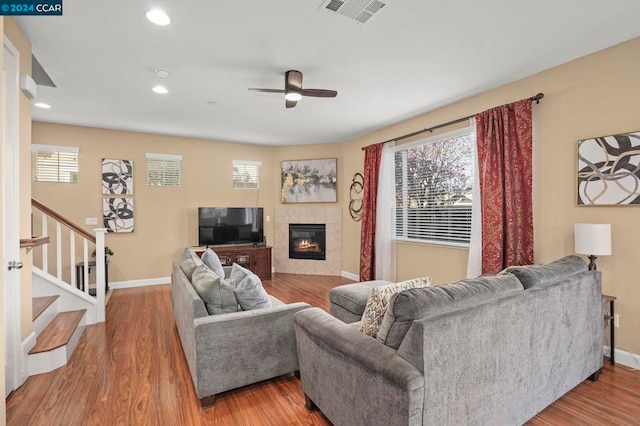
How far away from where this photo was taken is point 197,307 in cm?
225

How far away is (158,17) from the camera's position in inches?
92.9

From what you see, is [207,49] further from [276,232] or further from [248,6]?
[276,232]

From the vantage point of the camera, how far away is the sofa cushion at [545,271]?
2047 millimetres

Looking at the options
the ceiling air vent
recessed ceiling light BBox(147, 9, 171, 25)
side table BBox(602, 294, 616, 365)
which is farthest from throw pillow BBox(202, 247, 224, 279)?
side table BBox(602, 294, 616, 365)

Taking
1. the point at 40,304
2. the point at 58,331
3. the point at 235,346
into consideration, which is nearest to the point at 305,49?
the point at 235,346

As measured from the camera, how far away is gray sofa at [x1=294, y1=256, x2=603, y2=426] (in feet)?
4.66

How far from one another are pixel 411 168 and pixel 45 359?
4.85m

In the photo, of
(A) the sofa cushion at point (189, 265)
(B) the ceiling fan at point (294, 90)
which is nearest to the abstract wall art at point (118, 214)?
(A) the sofa cushion at point (189, 265)

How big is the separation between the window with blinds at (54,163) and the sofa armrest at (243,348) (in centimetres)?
457

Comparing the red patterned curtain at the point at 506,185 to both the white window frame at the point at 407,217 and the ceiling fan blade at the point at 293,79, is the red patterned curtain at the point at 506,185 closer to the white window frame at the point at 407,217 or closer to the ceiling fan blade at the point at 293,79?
the white window frame at the point at 407,217

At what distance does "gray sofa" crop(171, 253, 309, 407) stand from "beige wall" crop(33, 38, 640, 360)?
108 inches

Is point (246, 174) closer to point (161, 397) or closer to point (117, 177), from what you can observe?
point (117, 177)

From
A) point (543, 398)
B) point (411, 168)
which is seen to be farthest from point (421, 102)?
point (543, 398)

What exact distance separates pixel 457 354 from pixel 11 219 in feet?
10.5
